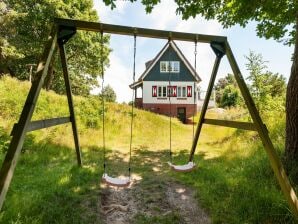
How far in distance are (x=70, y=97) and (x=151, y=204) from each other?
259 cm

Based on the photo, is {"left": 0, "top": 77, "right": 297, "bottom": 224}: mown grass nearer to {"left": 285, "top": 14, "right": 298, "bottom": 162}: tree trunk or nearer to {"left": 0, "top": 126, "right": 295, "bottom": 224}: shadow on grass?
{"left": 0, "top": 126, "right": 295, "bottom": 224}: shadow on grass

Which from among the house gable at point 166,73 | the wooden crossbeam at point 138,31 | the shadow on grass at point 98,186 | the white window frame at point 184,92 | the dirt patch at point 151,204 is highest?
the house gable at point 166,73

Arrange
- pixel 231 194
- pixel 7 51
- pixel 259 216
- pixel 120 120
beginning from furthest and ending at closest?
pixel 7 51 → pixel 120 120 → pixel 231 194 → pixel 259 216

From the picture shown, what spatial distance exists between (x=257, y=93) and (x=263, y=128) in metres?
8.07

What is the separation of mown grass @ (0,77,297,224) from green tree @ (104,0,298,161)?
97cm

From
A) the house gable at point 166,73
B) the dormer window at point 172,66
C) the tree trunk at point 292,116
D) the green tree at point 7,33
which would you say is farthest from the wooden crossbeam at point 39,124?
the dormer window at point 172,66

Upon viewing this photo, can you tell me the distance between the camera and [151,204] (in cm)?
417

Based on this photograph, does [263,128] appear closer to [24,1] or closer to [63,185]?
[63,185]

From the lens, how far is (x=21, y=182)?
4.59 m

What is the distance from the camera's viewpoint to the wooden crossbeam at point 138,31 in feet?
13.5

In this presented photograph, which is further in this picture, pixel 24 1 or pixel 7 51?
pixel 24 1

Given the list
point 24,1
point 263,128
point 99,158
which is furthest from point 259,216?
point 24,1

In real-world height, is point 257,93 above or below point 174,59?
below

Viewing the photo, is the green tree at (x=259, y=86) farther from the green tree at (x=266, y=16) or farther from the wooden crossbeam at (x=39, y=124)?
the wooden crossbeam at (x=39, y=124)
